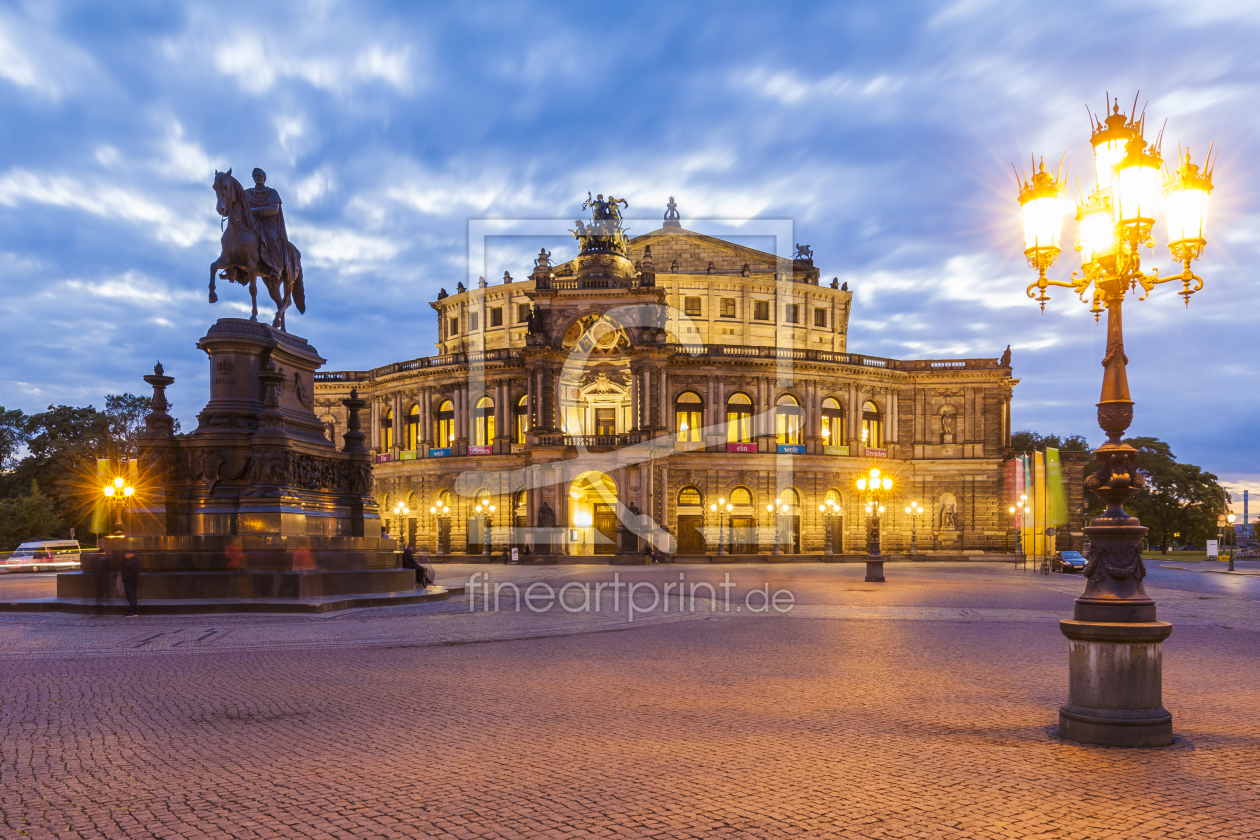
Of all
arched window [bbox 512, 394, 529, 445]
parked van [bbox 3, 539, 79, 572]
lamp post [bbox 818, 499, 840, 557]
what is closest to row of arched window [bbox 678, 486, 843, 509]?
lamp post [bbox 818, 499, 840, 557]

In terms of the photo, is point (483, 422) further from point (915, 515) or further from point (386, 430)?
point (915, 515)

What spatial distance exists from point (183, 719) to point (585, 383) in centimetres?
5558

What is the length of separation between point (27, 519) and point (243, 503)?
61178 millimetres

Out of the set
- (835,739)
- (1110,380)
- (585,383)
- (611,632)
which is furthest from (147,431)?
(585,383)

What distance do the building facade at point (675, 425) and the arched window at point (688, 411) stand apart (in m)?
0.15

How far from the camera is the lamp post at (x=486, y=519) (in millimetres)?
64875

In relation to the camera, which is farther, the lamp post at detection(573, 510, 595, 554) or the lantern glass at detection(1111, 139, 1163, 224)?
the lamp post at detection(573, 510, 595, 554)

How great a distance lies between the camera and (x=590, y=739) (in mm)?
8492

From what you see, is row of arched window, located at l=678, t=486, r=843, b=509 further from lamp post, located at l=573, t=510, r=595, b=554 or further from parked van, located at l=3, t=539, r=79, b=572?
parked van, located at l=3, t=539, r=79, b=572

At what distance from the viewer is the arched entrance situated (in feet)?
202

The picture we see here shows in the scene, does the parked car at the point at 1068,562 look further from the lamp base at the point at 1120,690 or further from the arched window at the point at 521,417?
the lamp base at the point at 1120,690

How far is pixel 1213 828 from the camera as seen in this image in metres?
6.05

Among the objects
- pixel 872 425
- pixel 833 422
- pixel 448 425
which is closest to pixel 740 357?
pixel 833 422

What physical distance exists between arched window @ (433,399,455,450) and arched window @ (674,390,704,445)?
17.9 metres
